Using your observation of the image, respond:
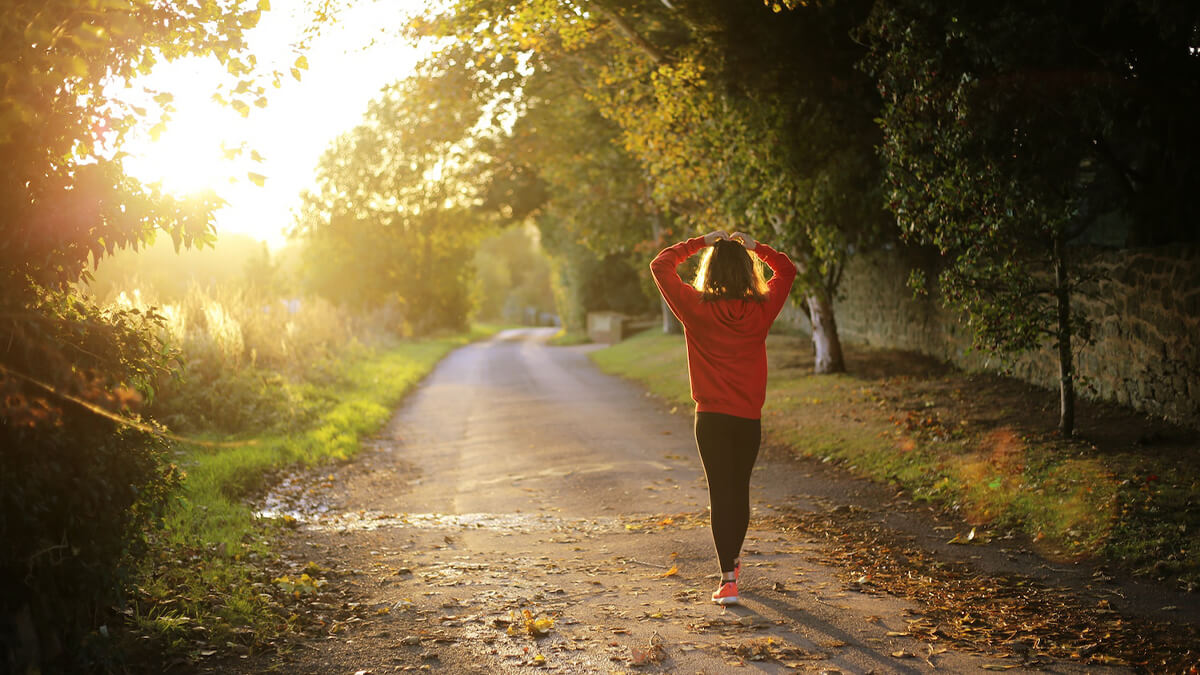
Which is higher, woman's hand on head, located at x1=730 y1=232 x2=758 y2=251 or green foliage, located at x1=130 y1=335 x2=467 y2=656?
woman's hand on head, located at x1=730 y1=232 x2=758 y2=251

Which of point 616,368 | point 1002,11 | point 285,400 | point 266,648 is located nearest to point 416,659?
point 266,648

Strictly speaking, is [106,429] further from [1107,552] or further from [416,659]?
[1107,552]

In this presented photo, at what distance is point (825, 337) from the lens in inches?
737

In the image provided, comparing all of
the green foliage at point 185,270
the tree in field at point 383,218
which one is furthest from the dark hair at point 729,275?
the tree in field at point 383,218

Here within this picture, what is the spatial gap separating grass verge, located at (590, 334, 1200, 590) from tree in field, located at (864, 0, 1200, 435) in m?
0.85

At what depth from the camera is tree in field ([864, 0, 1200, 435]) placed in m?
9.69

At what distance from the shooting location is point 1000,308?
33.7ft

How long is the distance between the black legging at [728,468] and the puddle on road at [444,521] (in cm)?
247

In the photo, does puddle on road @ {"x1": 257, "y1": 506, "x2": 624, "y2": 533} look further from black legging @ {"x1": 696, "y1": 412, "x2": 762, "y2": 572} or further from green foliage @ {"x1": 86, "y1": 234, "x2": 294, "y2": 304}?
green foliage @ {"x1": 86, "y1": 234, "x2": 294, "y2": 304}

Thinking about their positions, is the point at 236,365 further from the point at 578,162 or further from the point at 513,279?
the point at 513,279

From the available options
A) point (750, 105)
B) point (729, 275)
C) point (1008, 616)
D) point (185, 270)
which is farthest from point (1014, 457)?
point (185, 270)

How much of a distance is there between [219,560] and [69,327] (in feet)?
9.05

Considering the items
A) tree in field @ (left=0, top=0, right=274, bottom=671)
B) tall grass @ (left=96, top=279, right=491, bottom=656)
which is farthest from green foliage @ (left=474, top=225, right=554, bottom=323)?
tree in field @ (left=0, top=0, right=274, bottom=671)

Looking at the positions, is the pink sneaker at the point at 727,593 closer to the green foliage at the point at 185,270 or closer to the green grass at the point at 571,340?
the green foliage at the point at 185,270
